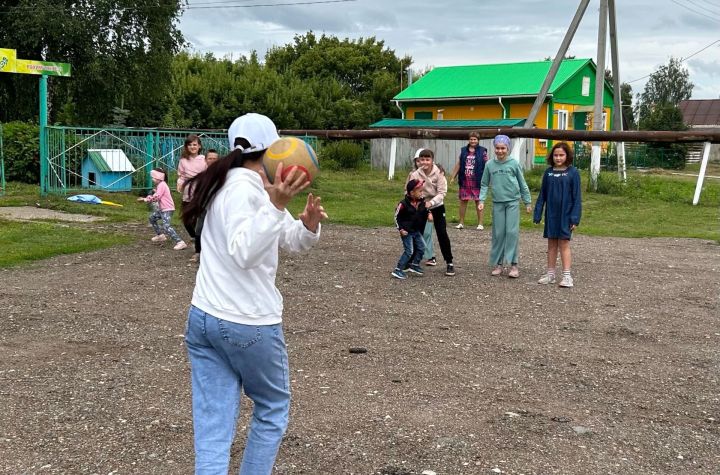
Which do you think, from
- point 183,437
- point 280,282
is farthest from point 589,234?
point 183,437

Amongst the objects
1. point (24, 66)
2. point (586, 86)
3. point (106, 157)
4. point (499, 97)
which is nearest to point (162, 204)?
point (106, 157)

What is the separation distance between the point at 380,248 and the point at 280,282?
124 inches

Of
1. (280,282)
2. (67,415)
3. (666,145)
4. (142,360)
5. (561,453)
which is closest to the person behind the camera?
(561,453)

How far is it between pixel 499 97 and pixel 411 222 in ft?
111

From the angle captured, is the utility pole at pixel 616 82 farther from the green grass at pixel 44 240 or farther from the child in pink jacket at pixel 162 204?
the green grass at pixel 44 240

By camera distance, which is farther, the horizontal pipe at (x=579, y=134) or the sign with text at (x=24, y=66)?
the horizontal pipe at (x=579, y=134)

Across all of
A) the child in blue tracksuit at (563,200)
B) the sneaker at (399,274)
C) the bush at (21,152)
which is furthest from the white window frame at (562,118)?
the sneaker at (399,274)

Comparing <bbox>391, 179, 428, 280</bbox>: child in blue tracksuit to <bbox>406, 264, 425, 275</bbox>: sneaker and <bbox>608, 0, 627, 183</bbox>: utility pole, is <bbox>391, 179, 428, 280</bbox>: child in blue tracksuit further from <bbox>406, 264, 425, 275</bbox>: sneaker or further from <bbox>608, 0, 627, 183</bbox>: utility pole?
<bbox>608, 0, 627, 183</bbox>: utility pole

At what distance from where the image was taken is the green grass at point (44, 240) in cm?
1123

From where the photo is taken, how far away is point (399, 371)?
614 centimetres

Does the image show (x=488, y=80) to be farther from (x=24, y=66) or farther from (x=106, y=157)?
(x=24, y=66)

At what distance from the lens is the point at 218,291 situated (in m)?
3.20

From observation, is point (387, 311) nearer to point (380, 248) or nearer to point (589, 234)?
point (380, 248)

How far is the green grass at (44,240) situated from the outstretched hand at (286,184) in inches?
337
